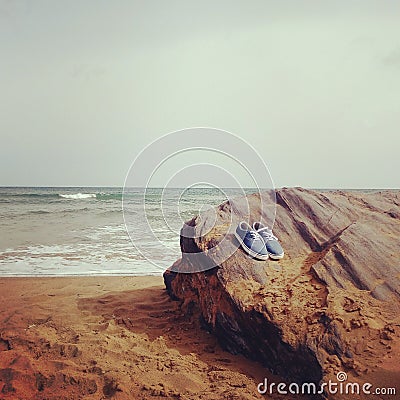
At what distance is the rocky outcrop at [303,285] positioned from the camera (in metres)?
2.52

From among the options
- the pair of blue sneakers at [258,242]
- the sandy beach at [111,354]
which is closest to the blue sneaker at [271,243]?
the pair of blue sneakers at [258,242]

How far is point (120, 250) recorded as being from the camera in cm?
803

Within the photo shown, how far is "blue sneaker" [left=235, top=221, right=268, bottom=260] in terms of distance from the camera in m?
3.40

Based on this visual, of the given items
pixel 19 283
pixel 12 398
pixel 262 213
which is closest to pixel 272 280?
pixel 262 213

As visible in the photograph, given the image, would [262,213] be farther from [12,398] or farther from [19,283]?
[19,283]

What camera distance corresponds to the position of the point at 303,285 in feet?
9.94

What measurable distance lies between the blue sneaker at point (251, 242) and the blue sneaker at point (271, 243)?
6cm

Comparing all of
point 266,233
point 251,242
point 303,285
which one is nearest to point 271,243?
point 266,233

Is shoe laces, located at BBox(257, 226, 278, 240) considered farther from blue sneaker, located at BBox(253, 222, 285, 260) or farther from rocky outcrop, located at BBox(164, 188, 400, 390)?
rocky outcrop, located at BBox(164, 188, 400, 390)

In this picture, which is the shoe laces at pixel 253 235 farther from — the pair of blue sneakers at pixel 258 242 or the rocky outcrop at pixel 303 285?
the rocky outcrop at pixel 303 285

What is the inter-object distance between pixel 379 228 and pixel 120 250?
18.2 feet

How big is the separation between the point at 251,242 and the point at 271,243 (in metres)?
0.22

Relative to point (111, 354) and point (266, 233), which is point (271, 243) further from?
point (111, 354)

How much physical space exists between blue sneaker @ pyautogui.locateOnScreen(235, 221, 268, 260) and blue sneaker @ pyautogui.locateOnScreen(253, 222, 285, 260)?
6 centimetres
